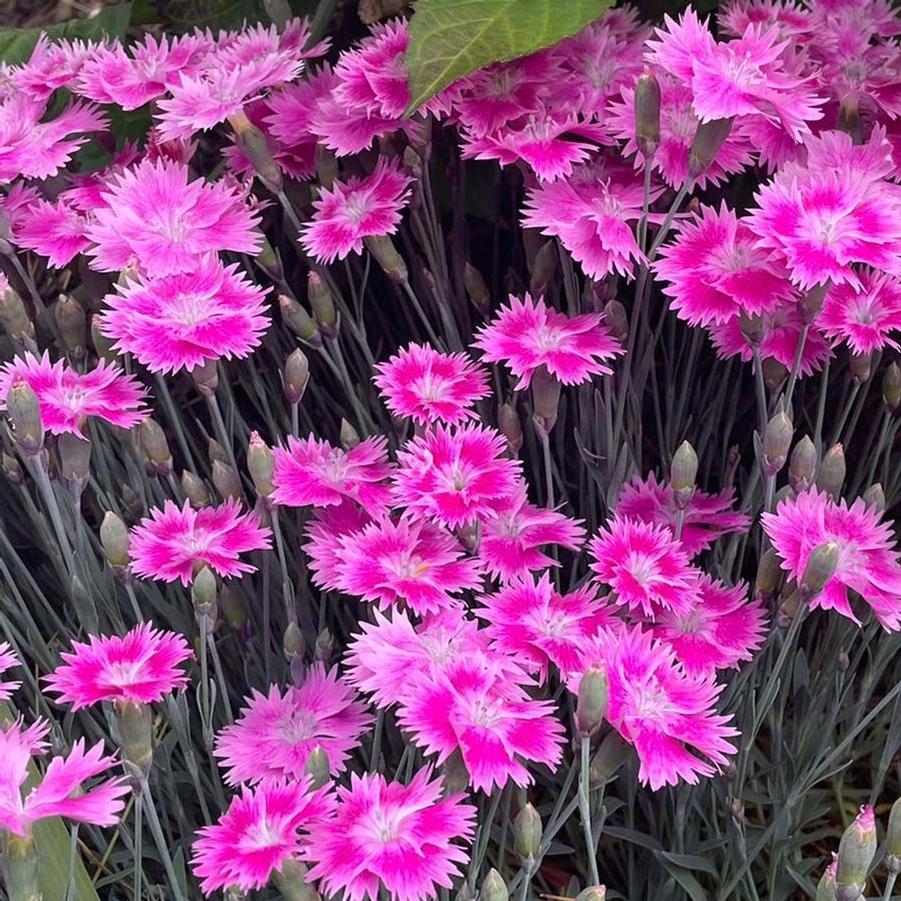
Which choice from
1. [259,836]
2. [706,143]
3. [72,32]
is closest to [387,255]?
[706,143]

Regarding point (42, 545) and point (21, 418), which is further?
point (42, 545)

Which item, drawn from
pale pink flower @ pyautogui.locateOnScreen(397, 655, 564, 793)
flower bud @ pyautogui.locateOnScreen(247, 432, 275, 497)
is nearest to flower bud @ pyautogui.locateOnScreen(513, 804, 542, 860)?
pale pink flower @ pyautogui.locateOnScreen(397, 655, 564, 793)

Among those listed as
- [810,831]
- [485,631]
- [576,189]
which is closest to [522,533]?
[485,631]

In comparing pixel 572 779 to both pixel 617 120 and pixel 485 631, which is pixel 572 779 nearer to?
pixel 485 631

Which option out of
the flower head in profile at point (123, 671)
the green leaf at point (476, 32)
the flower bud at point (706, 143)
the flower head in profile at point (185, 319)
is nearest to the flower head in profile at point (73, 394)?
the flower head in profile at point (185, 319)

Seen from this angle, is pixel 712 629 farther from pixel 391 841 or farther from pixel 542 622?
pixel 391 841

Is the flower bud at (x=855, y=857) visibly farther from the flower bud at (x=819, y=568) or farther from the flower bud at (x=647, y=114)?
the flower bud at (x=647, y=114)
